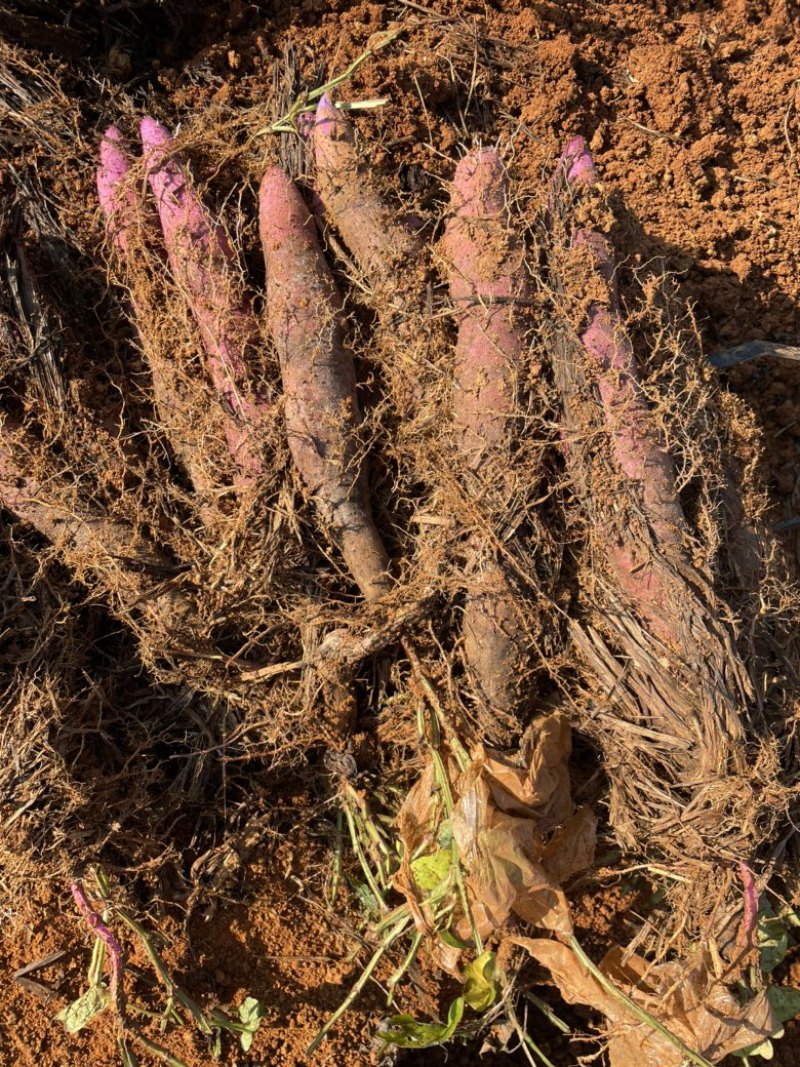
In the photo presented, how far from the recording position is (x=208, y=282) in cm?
161

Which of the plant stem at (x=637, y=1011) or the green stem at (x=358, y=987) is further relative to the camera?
the green stem at (x=358, y=987)

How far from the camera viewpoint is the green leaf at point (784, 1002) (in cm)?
167

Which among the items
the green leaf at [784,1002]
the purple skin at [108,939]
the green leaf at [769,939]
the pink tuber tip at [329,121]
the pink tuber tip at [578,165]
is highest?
the pink tuber tip at [329,121]

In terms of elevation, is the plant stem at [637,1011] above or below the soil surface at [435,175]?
below

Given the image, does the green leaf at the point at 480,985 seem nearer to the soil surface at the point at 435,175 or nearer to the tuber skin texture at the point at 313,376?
the soil surface at the point at 435,175

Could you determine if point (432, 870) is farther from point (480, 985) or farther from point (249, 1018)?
point (249, 1018)

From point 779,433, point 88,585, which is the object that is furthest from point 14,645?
point 779,433

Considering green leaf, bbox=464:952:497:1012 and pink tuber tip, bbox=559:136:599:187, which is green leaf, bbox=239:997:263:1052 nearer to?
green leaf, bbox=464:952:497:1012

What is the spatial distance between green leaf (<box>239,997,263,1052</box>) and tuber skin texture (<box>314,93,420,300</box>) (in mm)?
1526

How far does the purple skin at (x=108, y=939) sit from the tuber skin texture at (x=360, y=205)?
1408 millimetres

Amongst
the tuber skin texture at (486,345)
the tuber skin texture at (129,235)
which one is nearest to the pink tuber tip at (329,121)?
the tuber skin texture at (486,345)

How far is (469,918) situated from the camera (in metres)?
1.52

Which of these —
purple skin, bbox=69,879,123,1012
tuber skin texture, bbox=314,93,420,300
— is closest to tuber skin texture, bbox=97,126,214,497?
tuber skin texture, bbox=314,93,420,300

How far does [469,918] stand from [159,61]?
6.52ft
